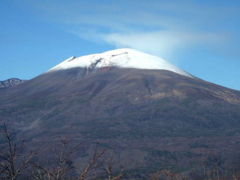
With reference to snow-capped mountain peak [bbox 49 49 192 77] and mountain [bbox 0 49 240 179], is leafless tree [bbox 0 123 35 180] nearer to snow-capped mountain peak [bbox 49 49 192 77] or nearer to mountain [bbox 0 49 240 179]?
mountain [bbox 0 49 240 179]

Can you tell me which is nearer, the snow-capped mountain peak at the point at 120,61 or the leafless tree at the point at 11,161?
the leafless tree at the point at 11,161

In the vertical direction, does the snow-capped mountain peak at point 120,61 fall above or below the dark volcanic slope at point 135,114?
above

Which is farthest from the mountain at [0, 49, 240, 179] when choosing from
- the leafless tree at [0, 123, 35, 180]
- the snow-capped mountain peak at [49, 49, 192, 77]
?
the leafless tree at [0, 123, 35, 180]

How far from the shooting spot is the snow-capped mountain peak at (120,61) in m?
177

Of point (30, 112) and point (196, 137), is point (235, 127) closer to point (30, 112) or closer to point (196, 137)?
point (196, 137)

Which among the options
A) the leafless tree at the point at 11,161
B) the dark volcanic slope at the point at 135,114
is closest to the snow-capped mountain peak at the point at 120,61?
the dark volcanic slope at the point at 135,114

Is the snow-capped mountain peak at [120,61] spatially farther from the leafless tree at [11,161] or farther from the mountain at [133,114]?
the leafless tree at [11,161]

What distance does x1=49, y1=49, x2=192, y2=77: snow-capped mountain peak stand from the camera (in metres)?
177

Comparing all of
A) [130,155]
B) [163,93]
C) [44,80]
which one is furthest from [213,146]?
[44,80]

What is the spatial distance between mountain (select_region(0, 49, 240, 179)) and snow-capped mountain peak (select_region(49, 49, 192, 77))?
1.06 meters

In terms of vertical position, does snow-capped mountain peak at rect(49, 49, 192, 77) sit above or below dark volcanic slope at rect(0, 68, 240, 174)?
above

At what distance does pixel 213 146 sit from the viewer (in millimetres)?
95500

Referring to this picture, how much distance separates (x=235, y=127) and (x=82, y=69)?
7680 cm

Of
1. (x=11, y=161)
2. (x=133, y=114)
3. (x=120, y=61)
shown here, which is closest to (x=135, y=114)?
(x=133, y=114)
